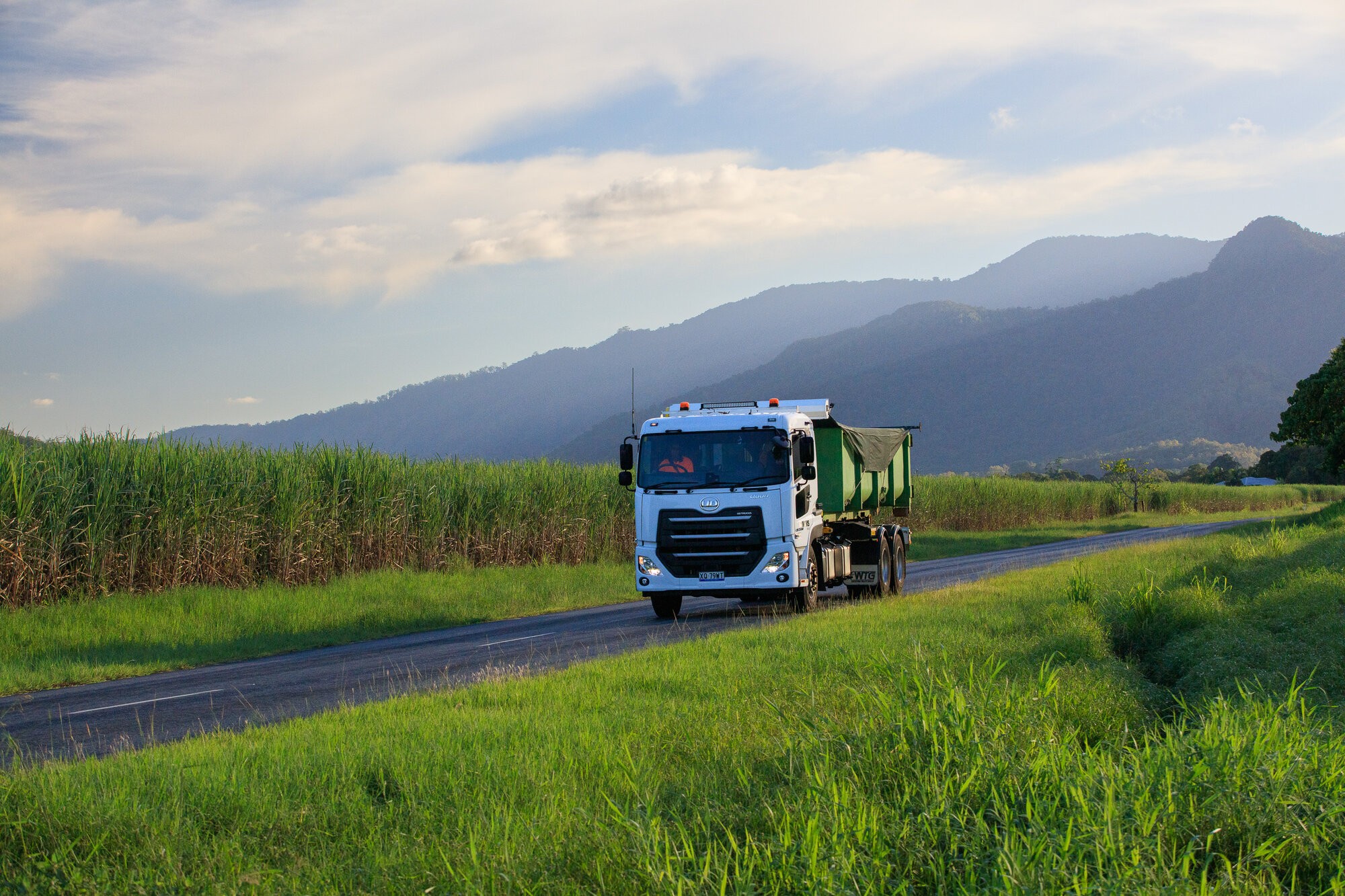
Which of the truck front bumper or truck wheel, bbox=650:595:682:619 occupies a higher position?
the truck front bumper

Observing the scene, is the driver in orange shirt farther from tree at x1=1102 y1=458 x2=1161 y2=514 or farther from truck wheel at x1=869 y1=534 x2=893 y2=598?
tree at x1=1102 y1=458 x2=1161 y2=514

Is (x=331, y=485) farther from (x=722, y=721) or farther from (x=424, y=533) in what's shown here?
(x=722, y=721)

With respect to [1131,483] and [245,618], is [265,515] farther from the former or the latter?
[1131,483]

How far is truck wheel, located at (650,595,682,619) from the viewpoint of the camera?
18.0 m

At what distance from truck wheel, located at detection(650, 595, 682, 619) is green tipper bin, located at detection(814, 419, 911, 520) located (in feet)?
9.63

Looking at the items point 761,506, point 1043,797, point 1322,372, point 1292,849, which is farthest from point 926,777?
point 1322,372

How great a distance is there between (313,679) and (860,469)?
36.3 ft

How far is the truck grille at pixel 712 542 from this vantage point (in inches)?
663

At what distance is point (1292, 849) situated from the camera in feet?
15.3

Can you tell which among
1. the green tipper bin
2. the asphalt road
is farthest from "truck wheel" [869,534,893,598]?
the asphalt road

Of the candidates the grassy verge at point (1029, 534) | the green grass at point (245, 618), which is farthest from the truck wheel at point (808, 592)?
the grassy verge at point (1029, 534)

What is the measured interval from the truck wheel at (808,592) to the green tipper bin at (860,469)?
46.9 inches

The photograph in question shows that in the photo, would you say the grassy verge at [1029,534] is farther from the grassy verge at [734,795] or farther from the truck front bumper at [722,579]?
the grassy verge at [734,795]

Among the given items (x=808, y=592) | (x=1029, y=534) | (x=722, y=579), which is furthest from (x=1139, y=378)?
(x=722, y=579)
